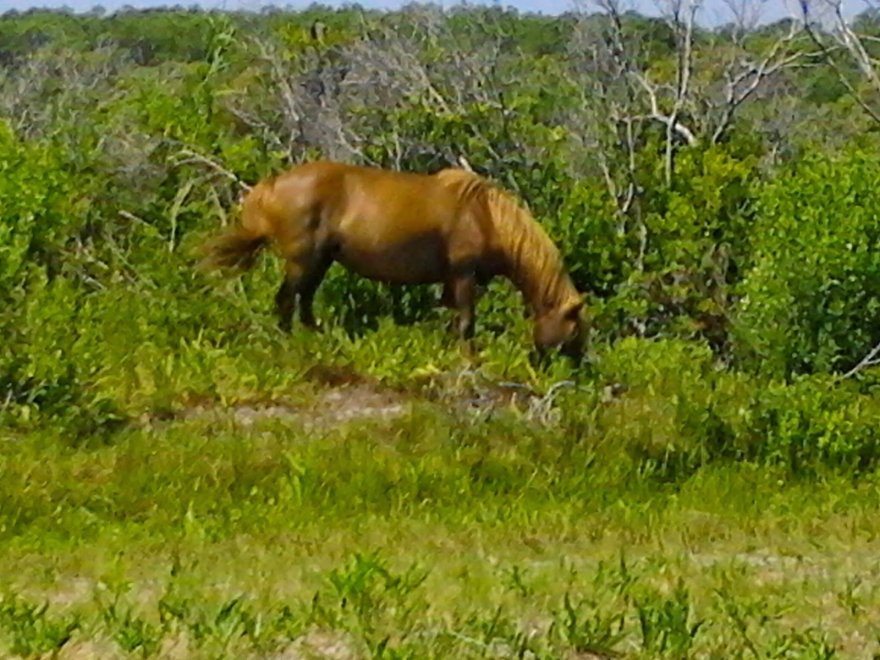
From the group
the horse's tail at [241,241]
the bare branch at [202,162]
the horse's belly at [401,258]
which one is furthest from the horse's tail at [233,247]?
the bare branch at [202,162]

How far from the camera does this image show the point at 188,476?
925 centimetres

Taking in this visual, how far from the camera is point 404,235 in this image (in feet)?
41.0

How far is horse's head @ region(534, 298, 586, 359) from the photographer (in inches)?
478

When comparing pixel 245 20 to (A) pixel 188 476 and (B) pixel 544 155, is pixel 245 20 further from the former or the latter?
(A) pixel 188 476

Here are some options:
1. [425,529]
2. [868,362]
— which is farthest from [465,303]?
[425,529]

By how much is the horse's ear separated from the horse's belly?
3.39 ft

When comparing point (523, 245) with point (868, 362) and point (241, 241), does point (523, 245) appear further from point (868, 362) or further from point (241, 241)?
point (868, 362)

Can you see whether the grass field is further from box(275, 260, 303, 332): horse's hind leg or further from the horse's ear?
box(275, 260, 303, 332): horse's hind leg

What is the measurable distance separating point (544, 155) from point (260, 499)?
266 inches

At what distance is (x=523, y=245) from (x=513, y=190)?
2356 mm

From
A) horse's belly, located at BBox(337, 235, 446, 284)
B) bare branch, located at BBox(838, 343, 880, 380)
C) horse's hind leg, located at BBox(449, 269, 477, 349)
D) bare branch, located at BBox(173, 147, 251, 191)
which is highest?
bare branch, located at BBox(173, 147, 251, 191)

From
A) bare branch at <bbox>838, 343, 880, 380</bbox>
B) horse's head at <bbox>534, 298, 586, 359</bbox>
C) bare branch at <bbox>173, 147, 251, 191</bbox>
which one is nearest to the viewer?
bare branch at <bbox>838, 343, 880, 380</bbox>

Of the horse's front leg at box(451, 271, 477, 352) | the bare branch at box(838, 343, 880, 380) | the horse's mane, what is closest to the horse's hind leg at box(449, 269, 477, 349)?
the horse's front leg at box(451, 271, 477, 352)

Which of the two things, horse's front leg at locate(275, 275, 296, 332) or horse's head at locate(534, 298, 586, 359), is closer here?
horse's head at locate(534, 298, 586, 359)
